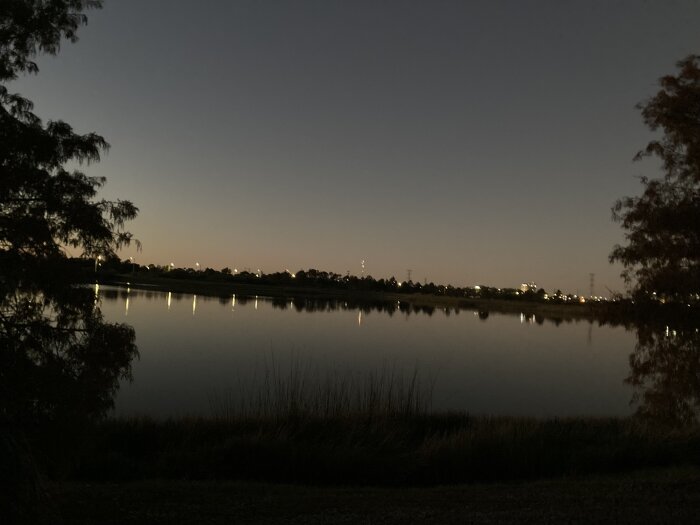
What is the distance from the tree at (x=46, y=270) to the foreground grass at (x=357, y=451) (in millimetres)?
3884

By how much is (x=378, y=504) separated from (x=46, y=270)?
5.47m

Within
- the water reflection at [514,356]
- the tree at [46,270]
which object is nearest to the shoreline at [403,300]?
the water reflection at [514,356]

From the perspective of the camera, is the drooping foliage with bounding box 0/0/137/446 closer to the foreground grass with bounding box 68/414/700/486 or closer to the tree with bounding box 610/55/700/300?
the foreground grass with bounding box 68/414/700/486

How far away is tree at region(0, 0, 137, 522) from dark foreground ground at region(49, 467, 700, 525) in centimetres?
126

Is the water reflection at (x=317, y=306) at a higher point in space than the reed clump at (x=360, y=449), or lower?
higher

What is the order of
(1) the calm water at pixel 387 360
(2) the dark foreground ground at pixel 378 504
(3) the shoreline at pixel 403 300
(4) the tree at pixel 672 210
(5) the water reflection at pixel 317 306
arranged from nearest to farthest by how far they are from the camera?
1. (2) the dark foreground ground at pixel 378 504
2. (4) the tree at pixel 672 210
3. (1) the calm water at pixel 387 360
4. (5) the water reflection at pixel 317 306
5. (3) the shoreline at pixel 403 300

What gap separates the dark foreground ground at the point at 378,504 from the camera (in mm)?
7375

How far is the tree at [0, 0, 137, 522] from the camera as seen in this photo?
7.86m

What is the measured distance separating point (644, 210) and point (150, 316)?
5123cm

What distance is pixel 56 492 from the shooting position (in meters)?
7.96

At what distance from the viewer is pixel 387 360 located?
1427 inches

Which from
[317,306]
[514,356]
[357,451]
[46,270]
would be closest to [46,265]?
[46,270]

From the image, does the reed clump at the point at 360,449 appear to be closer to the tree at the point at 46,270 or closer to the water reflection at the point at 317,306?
the tree at the point at 46,270

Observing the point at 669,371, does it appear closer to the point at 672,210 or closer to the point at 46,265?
the point at 672,210
